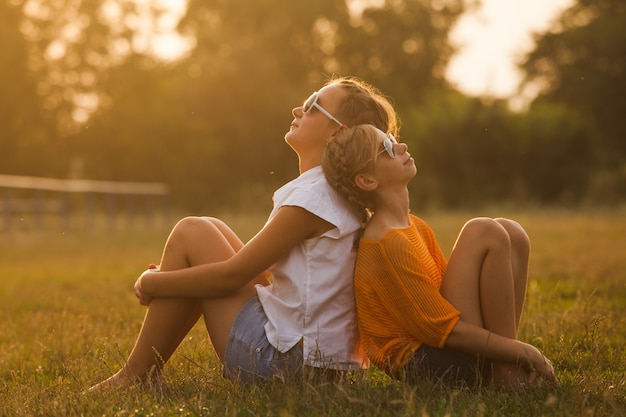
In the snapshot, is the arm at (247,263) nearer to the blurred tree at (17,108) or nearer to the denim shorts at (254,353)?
the denim shorts at (254,353)

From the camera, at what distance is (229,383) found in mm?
3164

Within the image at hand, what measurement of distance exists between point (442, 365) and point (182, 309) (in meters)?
0.98

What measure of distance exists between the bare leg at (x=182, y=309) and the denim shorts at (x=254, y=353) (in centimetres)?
5

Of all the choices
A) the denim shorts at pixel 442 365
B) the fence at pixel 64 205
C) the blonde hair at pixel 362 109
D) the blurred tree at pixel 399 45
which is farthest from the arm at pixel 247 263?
the blurred tree at pixel 399 45

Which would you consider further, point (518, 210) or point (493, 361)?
point (518, 210)

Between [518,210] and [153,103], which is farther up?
[153,103]

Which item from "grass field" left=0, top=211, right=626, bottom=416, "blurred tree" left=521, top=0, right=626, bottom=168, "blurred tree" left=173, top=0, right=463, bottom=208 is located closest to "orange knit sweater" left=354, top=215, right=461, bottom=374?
"grass field" left=0, top=211, right=626, bottom=416

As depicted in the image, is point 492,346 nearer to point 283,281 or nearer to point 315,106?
point 283,281

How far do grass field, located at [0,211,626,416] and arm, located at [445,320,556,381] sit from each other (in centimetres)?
10

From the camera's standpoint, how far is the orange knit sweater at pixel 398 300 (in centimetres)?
302

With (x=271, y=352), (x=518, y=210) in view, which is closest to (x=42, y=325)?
(x=271, y=352)

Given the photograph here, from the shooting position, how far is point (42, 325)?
5250 mm

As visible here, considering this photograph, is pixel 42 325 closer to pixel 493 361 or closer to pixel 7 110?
pixel 493 361

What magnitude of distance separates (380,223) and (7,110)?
3022 cm
